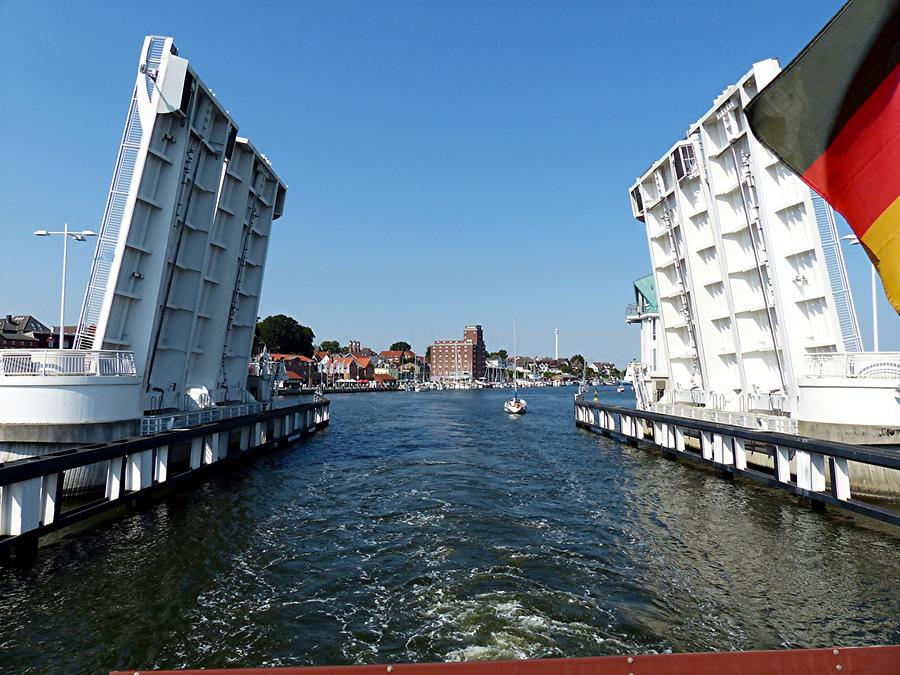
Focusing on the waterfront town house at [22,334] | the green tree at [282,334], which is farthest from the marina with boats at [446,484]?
the green tree at [282,334]

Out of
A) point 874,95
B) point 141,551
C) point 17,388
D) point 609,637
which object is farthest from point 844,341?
point 17,388

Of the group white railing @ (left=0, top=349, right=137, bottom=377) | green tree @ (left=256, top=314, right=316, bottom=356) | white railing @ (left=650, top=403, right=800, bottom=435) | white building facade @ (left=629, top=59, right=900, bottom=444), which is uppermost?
green tree @ (left=256, top=314, right=316, bottom=356)

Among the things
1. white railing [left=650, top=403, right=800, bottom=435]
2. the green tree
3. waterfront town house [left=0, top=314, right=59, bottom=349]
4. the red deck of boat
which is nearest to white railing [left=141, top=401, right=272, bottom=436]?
the red deck of boat

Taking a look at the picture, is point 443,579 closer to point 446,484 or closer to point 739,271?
point 446,484

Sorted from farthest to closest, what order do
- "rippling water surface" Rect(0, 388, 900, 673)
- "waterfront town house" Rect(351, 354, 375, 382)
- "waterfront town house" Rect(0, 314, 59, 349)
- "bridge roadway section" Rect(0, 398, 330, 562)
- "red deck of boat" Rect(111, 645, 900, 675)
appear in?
"waterfront town house" Rect(351, 354, 375, 382)
"waterfront town house" Rect(0, 314, 59, 349)
"bridge roadway section" Rect(0, 398, 330, 562)
"rippling water surface" Rect(0, 388, 900, 673)
"red deck of boat" Rect(111, 645, 900, 675)

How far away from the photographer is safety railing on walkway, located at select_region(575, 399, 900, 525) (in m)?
16.2

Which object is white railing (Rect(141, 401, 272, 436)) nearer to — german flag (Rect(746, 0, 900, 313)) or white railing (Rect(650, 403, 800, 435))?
german flag (Rect(746, 0, 900, 313))

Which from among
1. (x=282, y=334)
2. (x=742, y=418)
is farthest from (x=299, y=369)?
(x=742, y=418)

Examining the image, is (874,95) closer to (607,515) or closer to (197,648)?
(197,648)

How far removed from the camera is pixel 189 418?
2442cm

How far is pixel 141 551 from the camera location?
14234 millimetres

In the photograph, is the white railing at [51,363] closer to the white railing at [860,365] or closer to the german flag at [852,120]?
the german flag at [852,120]

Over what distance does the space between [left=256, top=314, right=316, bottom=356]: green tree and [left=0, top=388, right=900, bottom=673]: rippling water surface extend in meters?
120

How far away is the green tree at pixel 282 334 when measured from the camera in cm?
13662
